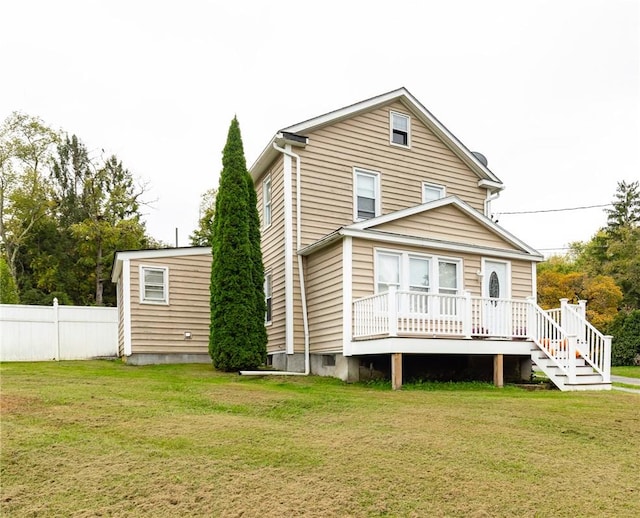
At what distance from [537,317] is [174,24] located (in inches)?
427

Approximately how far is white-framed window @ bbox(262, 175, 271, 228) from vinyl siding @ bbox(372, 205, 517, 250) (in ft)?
14.3

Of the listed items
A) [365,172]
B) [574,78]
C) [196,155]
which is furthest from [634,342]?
[196,155]

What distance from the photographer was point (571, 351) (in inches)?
457

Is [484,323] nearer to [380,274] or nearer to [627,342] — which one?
[380,274]

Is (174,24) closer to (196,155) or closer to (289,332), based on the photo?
(289,332)

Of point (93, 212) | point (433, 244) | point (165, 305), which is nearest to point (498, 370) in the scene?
point (433, 244)

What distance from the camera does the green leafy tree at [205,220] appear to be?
116ft

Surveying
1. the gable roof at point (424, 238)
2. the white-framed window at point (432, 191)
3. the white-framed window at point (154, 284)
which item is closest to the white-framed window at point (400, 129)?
the white-framed window at point (432, 191)

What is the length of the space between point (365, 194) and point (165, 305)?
21.8 ft

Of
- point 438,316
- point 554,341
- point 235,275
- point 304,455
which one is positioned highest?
point 235,275

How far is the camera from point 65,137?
3597 cm

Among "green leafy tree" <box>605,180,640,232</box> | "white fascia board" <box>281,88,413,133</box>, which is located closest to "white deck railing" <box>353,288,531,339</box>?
"white fascia board" <box>281,88,413,133</box>

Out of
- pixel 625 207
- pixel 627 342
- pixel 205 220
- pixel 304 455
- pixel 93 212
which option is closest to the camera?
pixel 304 455

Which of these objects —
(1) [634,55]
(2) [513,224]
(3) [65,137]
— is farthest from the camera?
(2) [513,224]
